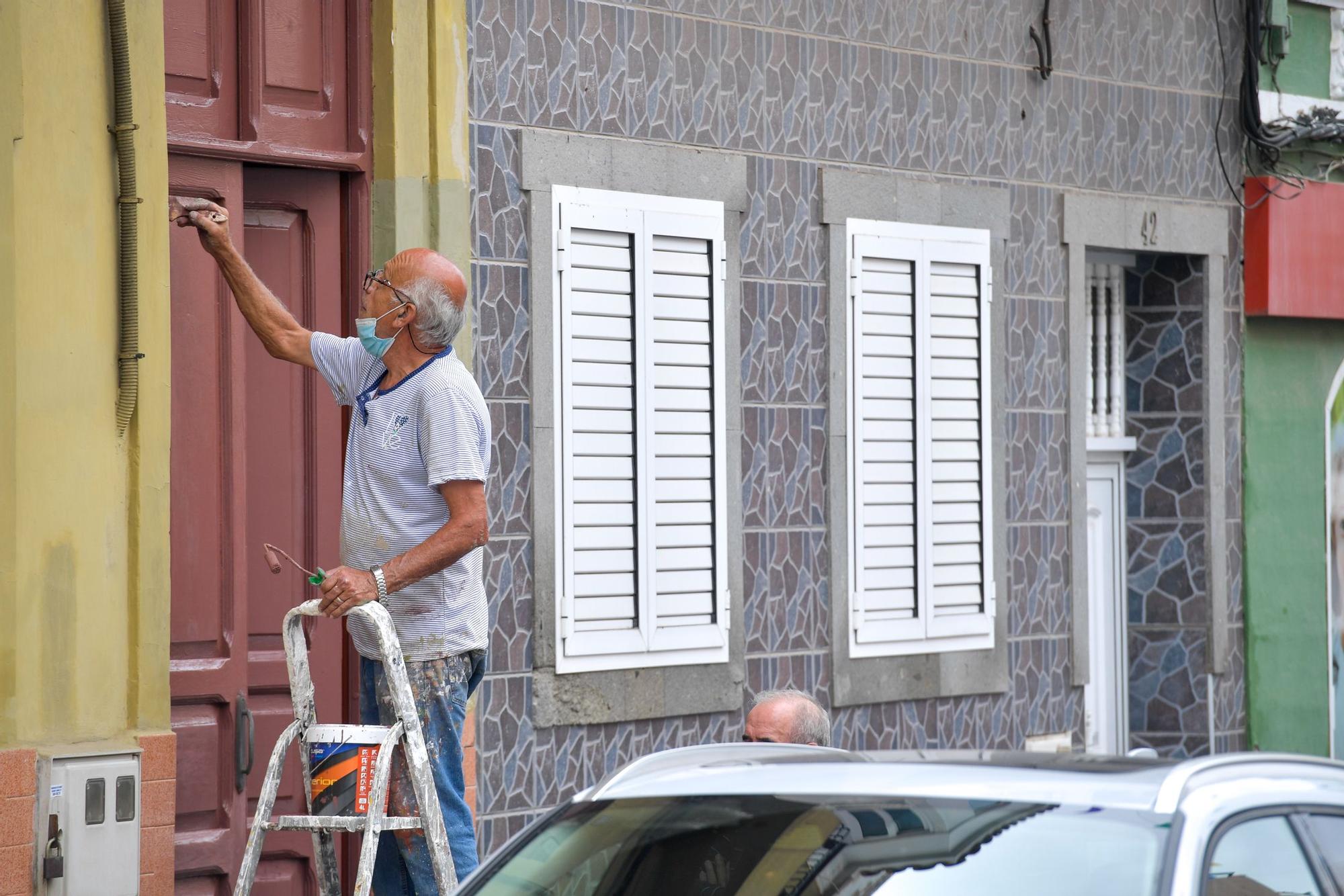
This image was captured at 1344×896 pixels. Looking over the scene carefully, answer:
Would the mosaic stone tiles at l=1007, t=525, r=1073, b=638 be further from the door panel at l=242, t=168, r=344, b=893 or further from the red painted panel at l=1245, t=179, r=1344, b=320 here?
the door panel at l=242, t=168, r=344, b=893

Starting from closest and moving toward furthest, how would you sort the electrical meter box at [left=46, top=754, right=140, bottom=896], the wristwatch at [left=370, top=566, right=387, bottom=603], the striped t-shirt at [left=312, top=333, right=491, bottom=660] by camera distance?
the wristwatch at [left=370, top=566, right=387, bottom=603], the striped t-shirt at [left=312, top=333, right=491, bottom=660], the electrical meter box at [left=46, top=754, right=140, bottom=896]

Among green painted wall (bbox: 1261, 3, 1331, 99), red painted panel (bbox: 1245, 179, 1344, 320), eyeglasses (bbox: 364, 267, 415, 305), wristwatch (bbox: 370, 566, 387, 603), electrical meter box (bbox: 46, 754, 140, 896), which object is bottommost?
electrical meter box (bbox: 46, 754, 140, 896)

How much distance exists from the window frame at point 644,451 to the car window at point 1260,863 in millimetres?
5051

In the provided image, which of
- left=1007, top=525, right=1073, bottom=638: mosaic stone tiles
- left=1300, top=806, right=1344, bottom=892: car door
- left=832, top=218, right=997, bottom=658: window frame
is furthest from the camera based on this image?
left=1007, top=525, right=1073, bottom=638: mosaic stone tiles

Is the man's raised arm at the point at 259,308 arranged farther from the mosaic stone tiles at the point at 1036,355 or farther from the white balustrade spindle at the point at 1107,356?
the white balustrade spindle at the point at 1107,356

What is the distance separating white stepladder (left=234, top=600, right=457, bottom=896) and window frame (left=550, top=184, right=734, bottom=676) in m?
2.87

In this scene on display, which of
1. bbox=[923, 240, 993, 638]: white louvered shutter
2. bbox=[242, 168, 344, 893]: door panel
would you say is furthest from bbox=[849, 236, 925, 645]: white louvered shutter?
bbox=[242, 168, 344, 893]: door panel

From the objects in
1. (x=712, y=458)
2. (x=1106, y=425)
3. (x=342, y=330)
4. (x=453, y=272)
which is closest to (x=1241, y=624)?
(x=1106, y=425)

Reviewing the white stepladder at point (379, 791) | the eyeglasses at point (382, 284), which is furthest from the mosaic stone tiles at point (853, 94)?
the white stepladder at point (379, 791)

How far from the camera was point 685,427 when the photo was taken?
363 inches

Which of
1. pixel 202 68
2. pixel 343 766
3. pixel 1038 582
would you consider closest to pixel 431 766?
pixel 343 766

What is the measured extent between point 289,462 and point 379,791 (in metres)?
2.57

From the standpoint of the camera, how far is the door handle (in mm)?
7562

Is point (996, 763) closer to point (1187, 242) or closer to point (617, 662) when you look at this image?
point (617, 662)
